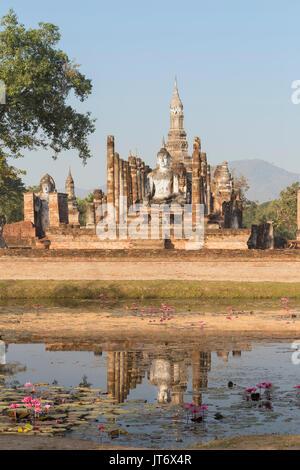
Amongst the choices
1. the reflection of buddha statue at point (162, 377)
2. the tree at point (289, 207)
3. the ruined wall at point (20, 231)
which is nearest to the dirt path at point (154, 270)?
the reflection of buddha statue at point (162, 377)

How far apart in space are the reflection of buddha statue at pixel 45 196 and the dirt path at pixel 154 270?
1901cm

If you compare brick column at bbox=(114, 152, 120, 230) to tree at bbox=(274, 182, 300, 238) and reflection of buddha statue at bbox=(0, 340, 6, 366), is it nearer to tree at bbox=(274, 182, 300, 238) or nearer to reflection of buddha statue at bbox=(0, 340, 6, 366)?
reflection of buddha statue at bbox=(0, 340, 6, 366)

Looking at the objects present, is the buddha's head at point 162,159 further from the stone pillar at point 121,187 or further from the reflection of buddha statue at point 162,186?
the stone pillar at point 121,187

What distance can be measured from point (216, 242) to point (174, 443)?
24.9m

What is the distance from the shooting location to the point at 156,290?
2267 cm

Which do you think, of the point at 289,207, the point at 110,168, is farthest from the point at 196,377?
the point at 289,207

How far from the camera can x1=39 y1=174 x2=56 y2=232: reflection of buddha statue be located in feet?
153

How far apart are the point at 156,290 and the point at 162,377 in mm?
11780

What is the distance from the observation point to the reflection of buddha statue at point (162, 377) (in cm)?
977

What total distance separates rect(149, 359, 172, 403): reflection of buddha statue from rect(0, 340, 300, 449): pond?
0.01m

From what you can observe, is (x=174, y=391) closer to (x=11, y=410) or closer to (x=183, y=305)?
(x=11, y=410)

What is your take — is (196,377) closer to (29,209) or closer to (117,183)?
(117,183)

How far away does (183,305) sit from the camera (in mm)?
20219

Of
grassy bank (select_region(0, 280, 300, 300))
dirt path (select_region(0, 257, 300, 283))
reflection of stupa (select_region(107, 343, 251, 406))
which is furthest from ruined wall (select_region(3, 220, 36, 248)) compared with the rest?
reflection of stupa (select_region(107, 343, 251, 406))
